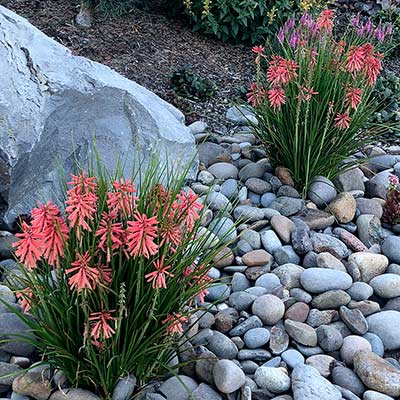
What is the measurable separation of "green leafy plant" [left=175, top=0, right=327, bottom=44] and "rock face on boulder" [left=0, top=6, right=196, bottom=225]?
1.94m

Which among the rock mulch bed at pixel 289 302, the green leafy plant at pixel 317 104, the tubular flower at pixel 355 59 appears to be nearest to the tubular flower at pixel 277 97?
the green leafy plant at pixel 317 104

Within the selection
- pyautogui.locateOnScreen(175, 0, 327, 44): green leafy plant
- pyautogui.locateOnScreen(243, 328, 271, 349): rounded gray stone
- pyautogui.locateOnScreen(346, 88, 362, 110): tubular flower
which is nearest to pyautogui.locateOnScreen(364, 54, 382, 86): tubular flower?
pyautogui.locateOnScreen(346, 88, 362, 110): tubular flower

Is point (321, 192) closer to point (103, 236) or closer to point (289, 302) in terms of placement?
point (289, 302)

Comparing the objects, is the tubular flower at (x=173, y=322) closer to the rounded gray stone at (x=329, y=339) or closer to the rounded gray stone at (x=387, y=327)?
the rounded gray stone at (x=329, y=339)

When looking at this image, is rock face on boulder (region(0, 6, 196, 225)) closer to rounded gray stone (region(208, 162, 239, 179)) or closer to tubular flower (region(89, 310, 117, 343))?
rounded gray stone (region(208, 162, 239, 179))

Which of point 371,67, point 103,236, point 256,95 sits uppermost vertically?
point 371,67

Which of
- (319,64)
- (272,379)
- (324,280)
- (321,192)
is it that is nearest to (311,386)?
(272,379)

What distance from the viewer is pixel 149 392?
2547 mm

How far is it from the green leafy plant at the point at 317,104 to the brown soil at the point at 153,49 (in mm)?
1074

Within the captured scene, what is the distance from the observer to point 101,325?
2.17m

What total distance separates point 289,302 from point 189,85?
96.3 inches

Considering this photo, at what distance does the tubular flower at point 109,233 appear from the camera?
2.18 metres

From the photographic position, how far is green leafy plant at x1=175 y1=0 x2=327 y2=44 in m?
5.61

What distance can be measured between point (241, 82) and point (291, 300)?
268 centimetres
